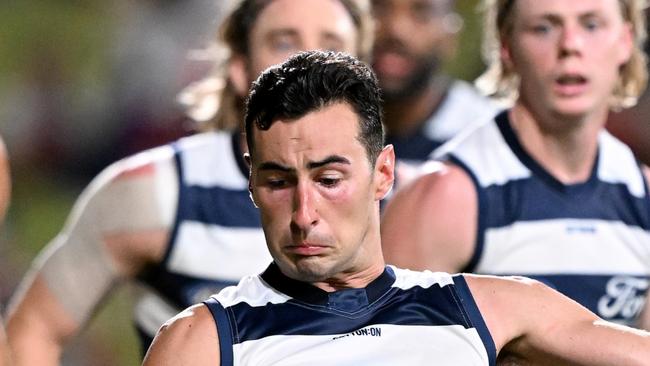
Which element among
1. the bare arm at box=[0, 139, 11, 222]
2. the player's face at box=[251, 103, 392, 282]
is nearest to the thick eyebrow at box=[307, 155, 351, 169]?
the player's face at box=[251, 103, 392, 282]

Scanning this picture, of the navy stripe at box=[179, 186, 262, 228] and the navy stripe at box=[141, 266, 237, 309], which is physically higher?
the navy stripe at box=[179, 186, 262, 228]

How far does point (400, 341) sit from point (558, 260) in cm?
139

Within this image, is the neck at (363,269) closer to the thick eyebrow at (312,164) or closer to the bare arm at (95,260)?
the thick eyebrow at (312,164)

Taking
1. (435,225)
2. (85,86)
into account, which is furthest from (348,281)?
(85,86)

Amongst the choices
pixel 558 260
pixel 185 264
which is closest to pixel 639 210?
pixel 558 260

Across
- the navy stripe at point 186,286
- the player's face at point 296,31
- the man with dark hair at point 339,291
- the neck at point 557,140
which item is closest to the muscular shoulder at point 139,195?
the navy stripe at point 186,286

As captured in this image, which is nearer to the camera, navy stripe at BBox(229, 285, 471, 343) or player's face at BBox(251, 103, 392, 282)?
player's face at BBox(251, 103, 392, 282)

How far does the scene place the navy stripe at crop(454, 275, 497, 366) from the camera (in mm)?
3184

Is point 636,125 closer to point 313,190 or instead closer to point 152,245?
point 152,245

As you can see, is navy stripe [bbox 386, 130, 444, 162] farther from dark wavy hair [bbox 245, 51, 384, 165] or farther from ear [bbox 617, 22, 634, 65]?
dark wavy hair [bbox 245, 51, 384, 165]

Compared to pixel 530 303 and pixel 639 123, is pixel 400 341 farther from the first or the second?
pixel 639 123

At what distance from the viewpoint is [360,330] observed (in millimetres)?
3158

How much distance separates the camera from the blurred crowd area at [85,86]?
8102 mm

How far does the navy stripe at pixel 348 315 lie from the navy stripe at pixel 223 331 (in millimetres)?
24
